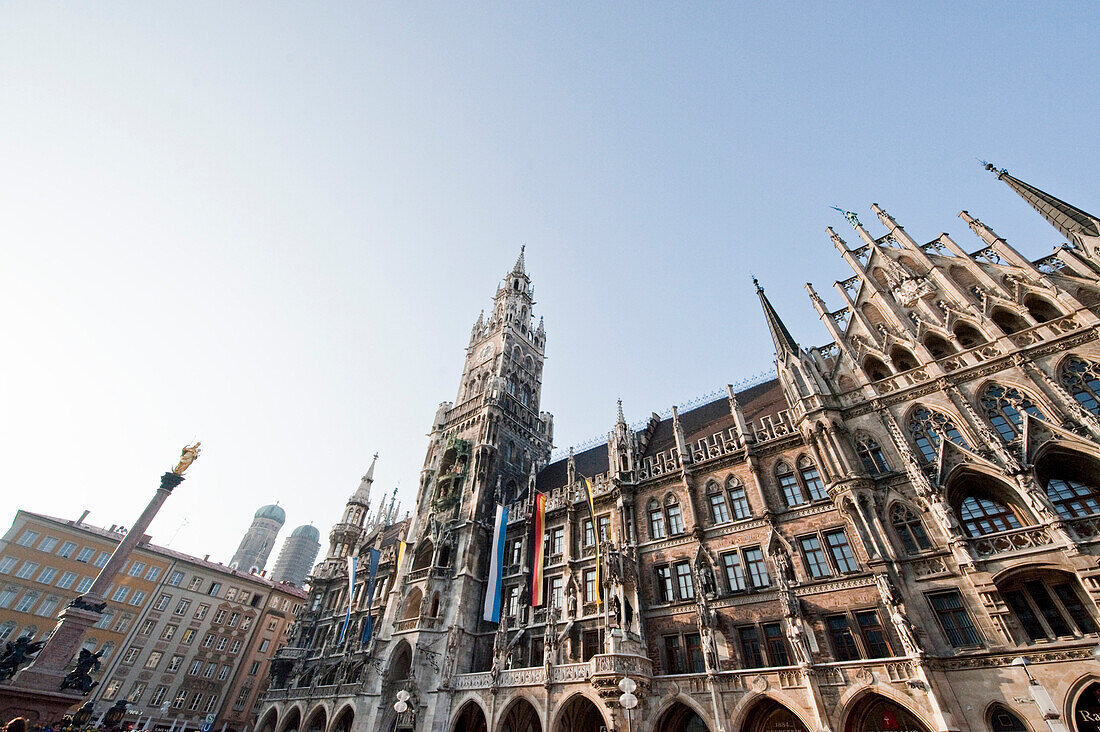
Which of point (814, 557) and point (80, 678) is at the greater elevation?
point (814, 557)

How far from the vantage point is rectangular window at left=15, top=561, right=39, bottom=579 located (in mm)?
41188

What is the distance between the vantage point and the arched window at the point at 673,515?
2525 centimetres

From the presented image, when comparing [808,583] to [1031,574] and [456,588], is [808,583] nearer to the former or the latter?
[1031,574]

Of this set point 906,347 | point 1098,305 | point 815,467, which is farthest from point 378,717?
point 1098,305

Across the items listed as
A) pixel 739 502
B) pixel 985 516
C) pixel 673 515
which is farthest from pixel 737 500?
pixel 985 516

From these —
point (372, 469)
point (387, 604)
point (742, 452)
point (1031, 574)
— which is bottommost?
point (1031, 574)

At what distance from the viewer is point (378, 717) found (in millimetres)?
26484

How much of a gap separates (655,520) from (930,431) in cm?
1310

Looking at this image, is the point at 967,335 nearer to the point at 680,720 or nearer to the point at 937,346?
the point at 937,346

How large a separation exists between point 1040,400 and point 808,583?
36.6 feet

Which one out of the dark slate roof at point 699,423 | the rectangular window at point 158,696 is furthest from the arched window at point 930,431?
the rectangular window at point 158,696

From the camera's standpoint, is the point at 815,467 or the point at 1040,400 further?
the point at 815,467

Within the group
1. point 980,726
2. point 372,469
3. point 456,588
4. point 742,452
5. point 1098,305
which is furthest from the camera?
point 372,469

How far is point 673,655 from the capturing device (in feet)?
71.9
